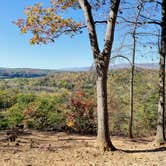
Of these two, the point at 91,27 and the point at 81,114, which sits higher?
the point at 91,27

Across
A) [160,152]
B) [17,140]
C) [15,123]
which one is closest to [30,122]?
[15,123]

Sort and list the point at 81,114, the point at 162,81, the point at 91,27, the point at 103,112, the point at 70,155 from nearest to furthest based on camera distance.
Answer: the point at 70,155 < the point at 103,112 < the point at 91,27 < the point at 162,81 < the point at 81,114

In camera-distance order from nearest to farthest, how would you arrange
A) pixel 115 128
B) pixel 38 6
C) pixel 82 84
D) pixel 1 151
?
pixel 1 151, pixel 38 6, pixel 82 84, pixel 115 128

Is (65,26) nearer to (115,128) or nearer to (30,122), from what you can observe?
(30,122)

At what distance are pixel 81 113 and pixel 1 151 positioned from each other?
6700mm

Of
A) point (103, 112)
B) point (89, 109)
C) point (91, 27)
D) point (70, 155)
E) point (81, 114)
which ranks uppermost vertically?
point (91, 27)

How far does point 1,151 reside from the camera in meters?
7.23

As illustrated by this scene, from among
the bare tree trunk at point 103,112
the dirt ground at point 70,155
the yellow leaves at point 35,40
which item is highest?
the yellow leaves at point 35,40

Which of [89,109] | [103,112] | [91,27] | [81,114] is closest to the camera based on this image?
[103,112]

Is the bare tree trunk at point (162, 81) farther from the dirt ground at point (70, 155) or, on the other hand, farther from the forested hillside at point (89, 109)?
the forested hillside at point (89, 109)

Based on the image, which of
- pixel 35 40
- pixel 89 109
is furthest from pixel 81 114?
pixel 35 40

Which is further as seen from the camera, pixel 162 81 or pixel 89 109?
pixel 89 109

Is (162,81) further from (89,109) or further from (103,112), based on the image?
(89,109)

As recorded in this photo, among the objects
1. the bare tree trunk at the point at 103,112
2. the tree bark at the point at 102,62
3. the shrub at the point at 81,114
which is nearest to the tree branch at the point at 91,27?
the tree bark at the point at 102,62
